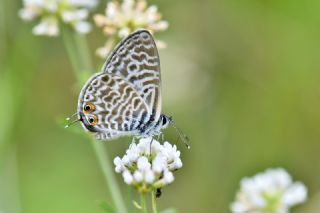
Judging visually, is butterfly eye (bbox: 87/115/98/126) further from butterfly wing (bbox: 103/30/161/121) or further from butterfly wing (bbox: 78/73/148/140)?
butterfly wing (bbox: 103/30/161/121)

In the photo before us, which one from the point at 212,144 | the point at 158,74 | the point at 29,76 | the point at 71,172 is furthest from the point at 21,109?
the point at 158,74

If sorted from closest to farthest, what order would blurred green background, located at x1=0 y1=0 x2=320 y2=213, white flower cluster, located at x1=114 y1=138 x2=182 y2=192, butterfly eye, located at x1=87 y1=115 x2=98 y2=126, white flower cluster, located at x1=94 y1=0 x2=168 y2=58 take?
white flower cluster, located at x1=114 y1=138 x2=182 y2=192 < butterfly eye, located at x1=87 y1=115 x2=98 y2=126 < white flower cluster, located at x1=94 y1=0 x2=168 y2=58 < blurred green background, located at x1=0 y1=0 x2=320 y2=213

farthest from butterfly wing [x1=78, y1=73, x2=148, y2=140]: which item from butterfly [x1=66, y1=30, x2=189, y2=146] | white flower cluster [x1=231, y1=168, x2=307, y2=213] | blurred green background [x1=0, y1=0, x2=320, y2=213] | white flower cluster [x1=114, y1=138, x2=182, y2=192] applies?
blurred green background [x1=0, y1=0, x2=320, y2=213]

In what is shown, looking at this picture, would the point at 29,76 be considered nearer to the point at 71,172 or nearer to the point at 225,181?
the point at 71,172

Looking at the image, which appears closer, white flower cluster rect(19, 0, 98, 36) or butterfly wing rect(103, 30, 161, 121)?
butterfly wing rect(103, 30, 161, 121)

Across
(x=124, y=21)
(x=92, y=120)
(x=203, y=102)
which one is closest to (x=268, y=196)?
(x=92, y=120)

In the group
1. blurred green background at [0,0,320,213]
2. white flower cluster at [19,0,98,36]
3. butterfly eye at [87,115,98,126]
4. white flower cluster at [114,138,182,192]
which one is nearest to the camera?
white flower cluster at [114,138,182,192]

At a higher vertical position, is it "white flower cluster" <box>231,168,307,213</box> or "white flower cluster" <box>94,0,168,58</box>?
"white flower cluster" <box>94,0,168,58</box>
